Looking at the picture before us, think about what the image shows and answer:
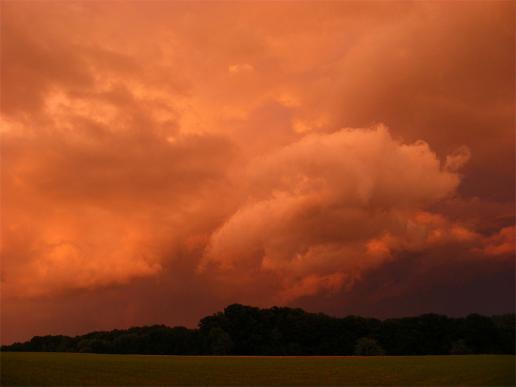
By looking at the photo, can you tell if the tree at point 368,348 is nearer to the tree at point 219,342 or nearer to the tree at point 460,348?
the tree at point 460,348

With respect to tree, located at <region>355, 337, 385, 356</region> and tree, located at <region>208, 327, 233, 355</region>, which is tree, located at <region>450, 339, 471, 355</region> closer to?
tree, located at <region>355, 337, 385, 356</region>

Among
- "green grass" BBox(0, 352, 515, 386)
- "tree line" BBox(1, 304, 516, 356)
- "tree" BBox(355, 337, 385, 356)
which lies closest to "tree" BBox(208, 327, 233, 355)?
"tree line" BBox(1, 304, 516, 356)

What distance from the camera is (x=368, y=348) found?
496 ft

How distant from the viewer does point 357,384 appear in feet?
186

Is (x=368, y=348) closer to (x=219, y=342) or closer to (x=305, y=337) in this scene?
(x=305, y=337)

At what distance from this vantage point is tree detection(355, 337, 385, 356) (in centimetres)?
14938

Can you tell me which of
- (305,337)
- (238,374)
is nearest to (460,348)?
(305,337)

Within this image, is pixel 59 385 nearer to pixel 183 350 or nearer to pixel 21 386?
pixel 21 386

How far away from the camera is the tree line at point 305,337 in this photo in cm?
15238

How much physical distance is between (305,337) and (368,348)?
18.2 metres

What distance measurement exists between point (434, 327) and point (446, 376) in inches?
4025

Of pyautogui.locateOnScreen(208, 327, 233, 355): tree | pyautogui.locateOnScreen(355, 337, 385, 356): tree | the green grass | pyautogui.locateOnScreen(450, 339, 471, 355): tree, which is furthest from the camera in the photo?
pyautogui.locateOnScreen(450, 339, 471, 355): tree

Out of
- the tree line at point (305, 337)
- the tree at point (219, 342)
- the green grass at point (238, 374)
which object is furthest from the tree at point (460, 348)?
the green grass at point (238, 374)

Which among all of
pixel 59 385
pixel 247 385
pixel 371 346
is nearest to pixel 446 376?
Result: pixel 247 385
